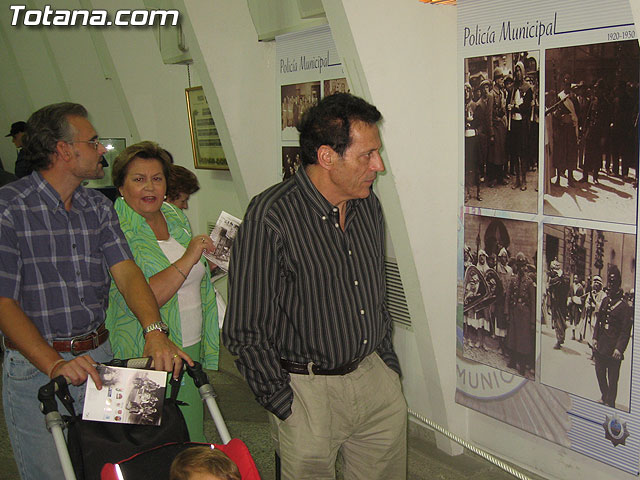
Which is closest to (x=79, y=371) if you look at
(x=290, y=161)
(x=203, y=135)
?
(x=290, y=161)

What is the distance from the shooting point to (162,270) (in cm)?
315

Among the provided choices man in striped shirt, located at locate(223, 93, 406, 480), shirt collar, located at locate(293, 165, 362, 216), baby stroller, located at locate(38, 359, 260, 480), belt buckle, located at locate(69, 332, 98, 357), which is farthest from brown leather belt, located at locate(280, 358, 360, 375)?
belt buckle, located at locate(69, 332, 98, 357)

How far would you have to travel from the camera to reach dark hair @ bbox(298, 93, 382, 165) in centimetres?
245

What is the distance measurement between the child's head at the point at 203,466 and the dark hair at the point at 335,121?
111cm

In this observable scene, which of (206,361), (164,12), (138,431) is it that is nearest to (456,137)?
(206,361)

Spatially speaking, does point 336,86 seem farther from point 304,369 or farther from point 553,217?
point 304,369

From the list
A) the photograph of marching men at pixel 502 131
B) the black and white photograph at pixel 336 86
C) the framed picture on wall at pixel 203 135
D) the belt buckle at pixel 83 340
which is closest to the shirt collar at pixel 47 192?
the belt buckle at pixel 83 340

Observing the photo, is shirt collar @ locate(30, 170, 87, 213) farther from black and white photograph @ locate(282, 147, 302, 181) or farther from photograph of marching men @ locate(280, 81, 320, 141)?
black and white photograph @ locate(282, 147, 302, 181)

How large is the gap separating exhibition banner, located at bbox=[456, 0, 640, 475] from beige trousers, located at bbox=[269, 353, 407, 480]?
101cm

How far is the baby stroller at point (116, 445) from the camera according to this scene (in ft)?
6.90

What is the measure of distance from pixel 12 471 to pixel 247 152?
2817 mm

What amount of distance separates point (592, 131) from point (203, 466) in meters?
2.16

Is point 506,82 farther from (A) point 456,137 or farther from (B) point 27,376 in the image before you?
(B) point 27,376

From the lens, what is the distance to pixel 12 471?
4.32 metres
